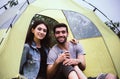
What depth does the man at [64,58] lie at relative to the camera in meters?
4.19

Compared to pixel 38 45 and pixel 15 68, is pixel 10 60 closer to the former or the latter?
pixel 15 68

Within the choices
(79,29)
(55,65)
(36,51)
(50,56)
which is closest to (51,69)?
(55,65)

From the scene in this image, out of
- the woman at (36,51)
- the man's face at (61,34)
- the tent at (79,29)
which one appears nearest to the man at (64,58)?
the man's face at (61,34)

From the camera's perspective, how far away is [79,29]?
15.6ft

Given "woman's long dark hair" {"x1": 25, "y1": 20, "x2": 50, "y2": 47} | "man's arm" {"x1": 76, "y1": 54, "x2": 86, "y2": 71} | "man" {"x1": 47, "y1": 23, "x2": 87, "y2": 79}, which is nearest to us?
"man" {"x1": 47, "y1": 23, "x2": 87, "y2": 79}

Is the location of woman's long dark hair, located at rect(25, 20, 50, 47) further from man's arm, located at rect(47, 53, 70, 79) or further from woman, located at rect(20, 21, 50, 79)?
man's arm, located at rect(47, 53, 70, 79)

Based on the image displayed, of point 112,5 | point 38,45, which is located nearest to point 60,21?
point 38,45

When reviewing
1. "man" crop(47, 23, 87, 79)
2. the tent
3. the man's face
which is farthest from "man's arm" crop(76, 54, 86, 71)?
the man's face

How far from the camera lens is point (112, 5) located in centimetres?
851

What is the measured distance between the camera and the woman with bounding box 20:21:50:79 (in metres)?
4.21

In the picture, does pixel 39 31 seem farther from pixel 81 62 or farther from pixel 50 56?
pixel 81 62

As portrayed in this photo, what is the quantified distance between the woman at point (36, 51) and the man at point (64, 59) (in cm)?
10

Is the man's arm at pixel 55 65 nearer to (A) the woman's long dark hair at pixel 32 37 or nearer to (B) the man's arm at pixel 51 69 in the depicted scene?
(B) the man's arm at pixel 51 69

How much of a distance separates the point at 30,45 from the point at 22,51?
0.17 meters
